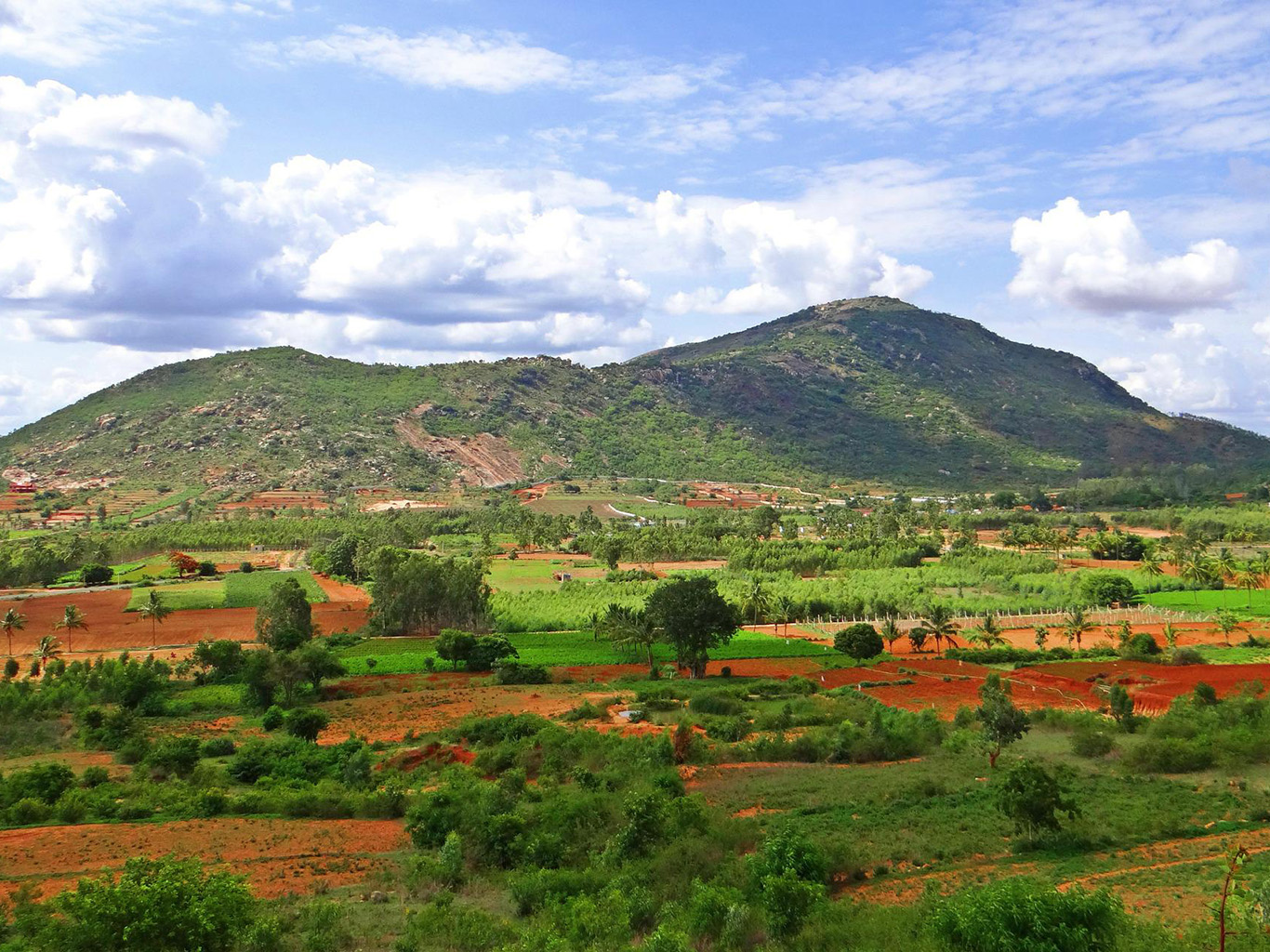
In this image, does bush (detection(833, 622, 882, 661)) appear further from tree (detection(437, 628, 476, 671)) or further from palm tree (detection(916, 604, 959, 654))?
tree (detection(437, 628, 476, 671))

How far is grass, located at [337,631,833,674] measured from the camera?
206 feet

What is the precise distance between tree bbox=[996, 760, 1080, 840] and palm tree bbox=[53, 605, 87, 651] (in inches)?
2510

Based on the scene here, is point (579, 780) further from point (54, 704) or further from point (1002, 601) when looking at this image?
point (1002, 601)

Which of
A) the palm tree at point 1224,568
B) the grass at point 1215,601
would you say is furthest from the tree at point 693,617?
the palm tree at point 1224,568

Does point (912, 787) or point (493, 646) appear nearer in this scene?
point (912, 787)

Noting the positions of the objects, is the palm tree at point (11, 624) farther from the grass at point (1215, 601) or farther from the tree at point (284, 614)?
the grass at point (1215, 601)

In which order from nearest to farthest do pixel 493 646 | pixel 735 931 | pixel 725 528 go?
1. pixel 735 931
2. pixel 493 646
3. pixel 725 528

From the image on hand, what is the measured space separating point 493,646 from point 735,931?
43215 mm

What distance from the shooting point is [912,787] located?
1257 inches

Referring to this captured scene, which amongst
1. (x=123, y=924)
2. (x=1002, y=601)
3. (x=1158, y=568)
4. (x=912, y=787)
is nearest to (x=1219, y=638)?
(x=1002, y=601)

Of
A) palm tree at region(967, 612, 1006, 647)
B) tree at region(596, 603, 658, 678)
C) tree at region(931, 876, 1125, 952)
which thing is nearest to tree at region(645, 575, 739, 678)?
tree at region(596, 603, 658, 678)

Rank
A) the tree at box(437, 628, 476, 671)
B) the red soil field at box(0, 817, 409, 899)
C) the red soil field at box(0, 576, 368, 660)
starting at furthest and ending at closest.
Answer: the red soil field at box(0, 576, 368, 660) < the tree at box(437, 628, 476, 671) < the red soil field at box(0, 817, 409, 899)

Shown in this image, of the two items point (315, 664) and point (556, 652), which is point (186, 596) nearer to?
point (315, 664)

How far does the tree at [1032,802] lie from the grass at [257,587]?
2695 inches
